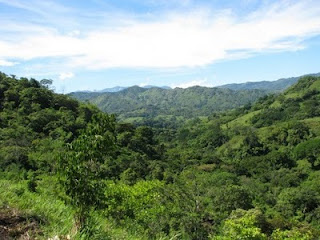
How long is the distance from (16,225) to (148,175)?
5577 cm

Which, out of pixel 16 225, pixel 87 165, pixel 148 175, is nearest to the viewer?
pixel 16 225

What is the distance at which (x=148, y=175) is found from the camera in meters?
59.7

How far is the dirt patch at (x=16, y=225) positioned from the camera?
165 inches

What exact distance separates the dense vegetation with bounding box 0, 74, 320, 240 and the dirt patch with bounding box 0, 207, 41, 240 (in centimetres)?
14

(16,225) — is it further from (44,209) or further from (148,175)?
(148,175)

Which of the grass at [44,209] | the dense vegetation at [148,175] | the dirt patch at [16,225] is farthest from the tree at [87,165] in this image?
the dirt patch at [16,225]

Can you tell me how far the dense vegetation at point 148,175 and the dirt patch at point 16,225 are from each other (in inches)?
5.4

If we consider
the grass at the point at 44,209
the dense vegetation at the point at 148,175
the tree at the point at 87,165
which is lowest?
the dense vegetation at the point at 148,175

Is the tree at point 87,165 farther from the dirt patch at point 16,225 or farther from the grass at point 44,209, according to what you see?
the dirt patch at point 16,225

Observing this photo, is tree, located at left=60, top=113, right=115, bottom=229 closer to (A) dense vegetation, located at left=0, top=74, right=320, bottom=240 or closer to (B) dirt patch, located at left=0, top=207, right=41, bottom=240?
(A) dense vegetation, located at left=0, top=74, right=320, bottom=240

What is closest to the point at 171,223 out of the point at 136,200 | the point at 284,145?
the point at 136,200

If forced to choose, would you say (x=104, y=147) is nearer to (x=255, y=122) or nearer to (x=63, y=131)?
(x=63, y=131)

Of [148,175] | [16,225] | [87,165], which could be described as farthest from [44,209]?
[148,175]

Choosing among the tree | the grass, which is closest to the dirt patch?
the grass
